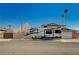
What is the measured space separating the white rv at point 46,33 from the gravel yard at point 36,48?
87 mm

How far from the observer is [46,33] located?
1203 cm

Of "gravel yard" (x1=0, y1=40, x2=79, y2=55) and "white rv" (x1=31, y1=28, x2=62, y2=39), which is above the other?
"white rv" (x1=31, y1=28, x2=62, y2=39)

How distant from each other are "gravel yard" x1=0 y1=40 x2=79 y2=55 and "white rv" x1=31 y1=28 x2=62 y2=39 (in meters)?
0.09

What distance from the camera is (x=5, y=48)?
1199cm

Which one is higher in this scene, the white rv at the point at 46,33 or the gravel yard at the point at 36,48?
the white rv at the point at 46,33

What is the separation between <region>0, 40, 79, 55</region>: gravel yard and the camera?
39.3 ft

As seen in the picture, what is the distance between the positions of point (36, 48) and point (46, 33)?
26 cm

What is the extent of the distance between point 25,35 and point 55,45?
45cm

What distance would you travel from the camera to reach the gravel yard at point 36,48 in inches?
472
